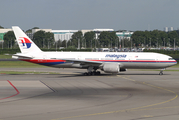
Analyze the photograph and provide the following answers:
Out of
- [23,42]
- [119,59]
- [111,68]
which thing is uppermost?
[23,42]

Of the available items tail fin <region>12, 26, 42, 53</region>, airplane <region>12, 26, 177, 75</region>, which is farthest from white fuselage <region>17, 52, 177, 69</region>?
tail fin <region>12, 26, 42, 53</region>

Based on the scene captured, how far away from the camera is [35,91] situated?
2703cm

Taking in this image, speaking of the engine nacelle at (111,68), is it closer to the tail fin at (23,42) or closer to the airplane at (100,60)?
the airplane at (100,60)

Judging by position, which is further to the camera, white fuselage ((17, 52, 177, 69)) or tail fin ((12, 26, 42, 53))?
tail fin ((12, 26, 42, 53))

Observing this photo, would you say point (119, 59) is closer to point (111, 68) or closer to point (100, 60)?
point (111, 68)

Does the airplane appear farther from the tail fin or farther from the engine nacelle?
the engine nacelle

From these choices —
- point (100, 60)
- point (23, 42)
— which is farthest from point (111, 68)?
point (23, 42)

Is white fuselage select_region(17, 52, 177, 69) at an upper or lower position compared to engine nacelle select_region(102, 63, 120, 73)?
upper

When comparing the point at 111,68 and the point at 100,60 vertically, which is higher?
the point at 100,60

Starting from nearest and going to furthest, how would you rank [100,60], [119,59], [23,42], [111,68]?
[111,68] → [119,59] → [100,60] → [23,42]

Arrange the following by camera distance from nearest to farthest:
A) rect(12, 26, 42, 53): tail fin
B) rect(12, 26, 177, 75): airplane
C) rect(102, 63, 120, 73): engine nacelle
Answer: rect(102, 63, 120, 73): engine nacelle
rect(12, 26, 177, 75): airplane
rect(12, 26, 42, 53): tail fin

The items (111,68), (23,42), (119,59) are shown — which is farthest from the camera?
(23,42)

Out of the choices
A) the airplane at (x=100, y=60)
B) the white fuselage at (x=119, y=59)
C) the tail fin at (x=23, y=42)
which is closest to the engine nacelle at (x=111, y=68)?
the airplane at (x=100, y=60)

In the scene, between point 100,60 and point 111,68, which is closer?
point 111,68
